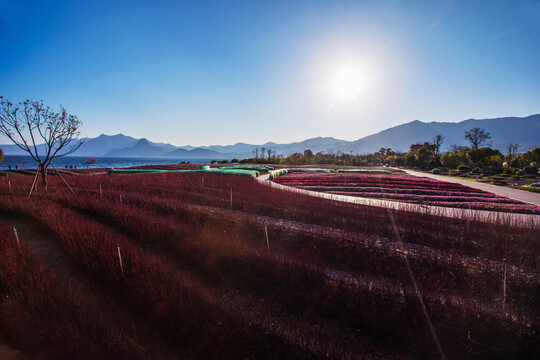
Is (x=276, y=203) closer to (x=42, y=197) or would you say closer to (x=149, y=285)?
(x=149, y=285)

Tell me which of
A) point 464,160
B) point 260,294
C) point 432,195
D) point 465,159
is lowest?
point 260,294

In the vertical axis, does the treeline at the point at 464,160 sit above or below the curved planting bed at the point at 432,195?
above

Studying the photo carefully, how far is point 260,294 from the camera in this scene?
454cm

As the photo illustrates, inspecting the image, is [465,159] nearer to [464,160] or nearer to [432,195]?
[464,160]

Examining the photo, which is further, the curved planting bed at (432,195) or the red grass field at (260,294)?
the curved planting bed at (432,195)

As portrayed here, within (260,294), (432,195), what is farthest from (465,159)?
(260,294)

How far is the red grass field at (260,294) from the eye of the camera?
3.05 m

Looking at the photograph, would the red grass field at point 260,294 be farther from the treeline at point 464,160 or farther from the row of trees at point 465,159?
the row of trees at point 465,159

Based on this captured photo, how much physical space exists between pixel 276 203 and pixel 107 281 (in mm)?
7909

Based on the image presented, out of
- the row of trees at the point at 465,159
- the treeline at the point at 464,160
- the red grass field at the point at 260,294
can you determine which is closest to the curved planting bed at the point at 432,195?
the red grass field at the point at 260,294

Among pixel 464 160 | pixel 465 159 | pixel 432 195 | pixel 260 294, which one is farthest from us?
pixel 464 160

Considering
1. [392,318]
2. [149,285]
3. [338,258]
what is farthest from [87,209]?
[392,318]

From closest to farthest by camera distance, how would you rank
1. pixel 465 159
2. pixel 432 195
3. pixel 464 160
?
pixel 432 195 → pixel 465 159 → pixel 464 160

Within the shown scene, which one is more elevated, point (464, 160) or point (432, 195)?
point (464, 160)
